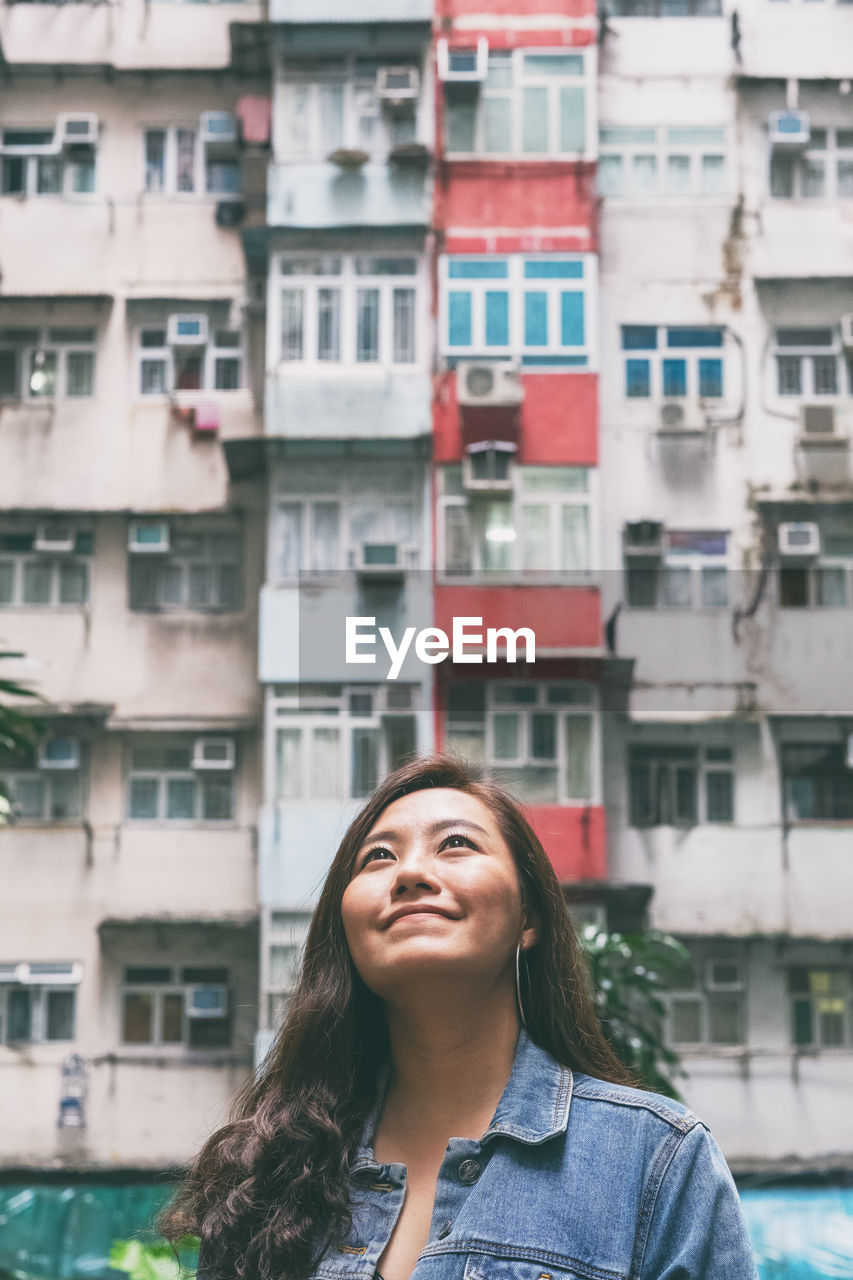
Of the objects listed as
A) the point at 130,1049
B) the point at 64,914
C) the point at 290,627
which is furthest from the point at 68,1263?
the point at 290,627

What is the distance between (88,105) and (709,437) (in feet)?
7.07

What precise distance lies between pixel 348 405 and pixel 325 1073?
2889 millimetres

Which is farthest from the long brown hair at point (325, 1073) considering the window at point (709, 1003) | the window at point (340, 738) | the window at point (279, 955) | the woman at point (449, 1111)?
the window at point (709, 1003)

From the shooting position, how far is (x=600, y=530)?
3.81 metres

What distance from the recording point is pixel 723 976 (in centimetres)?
370

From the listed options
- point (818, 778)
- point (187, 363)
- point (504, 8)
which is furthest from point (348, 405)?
point (818, 778)

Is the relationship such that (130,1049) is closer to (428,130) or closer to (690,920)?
(690,920)

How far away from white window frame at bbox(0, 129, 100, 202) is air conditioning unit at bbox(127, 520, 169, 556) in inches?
40.0

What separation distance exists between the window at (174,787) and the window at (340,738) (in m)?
0.23

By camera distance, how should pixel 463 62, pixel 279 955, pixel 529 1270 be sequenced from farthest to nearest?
pixel 463 62 → pixel 279 955 → pixel 529 1270

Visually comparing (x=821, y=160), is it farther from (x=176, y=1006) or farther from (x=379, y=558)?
(x=176, y=1006)

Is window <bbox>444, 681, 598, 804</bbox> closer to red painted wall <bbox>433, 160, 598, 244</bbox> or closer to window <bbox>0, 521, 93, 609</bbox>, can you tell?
window <bbox>0, 521, 93, 609</bbox>

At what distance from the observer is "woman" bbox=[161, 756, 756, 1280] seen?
891 millimetres

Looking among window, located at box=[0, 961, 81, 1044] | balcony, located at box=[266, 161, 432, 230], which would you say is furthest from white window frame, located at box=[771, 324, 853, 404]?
window, located at box=[0, 961, 81, 1044]
